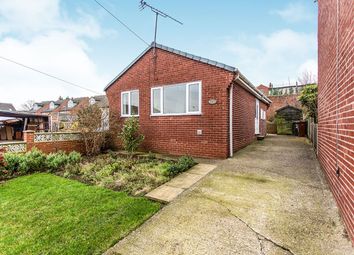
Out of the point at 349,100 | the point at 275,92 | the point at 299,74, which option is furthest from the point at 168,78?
the point at 299,74

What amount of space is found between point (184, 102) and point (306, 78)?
2738 cm

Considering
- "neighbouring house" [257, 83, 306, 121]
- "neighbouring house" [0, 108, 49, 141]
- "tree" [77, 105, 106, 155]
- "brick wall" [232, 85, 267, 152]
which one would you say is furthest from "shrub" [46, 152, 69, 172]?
"neighbouring house" [257, 83, 306, 121]

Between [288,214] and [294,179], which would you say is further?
[294,179]

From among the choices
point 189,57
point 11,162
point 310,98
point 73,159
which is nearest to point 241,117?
point 189,57

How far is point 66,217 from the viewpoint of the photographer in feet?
10.9

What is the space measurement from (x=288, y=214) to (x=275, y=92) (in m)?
25.6

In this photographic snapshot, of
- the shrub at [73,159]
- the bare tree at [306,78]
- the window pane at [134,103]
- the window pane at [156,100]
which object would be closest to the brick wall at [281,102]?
the bare tree at [306,78]

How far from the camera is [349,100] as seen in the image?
2.57 meters

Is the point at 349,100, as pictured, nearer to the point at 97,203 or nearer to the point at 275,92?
the point at 97,203

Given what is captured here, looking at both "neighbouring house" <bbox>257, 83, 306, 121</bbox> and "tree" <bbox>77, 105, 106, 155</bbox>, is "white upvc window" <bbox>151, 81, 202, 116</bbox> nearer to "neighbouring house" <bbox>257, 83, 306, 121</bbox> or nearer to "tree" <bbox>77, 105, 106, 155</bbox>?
"tree" <bbox>77, 105, 106, 155</bbox>

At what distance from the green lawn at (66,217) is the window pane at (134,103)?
17.9 ft

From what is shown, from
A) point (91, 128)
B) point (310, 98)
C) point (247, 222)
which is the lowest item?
point (247, 222)

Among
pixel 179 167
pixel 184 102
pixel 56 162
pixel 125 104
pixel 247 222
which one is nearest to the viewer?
pixel 247 222

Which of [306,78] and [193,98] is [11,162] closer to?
[193,98]
